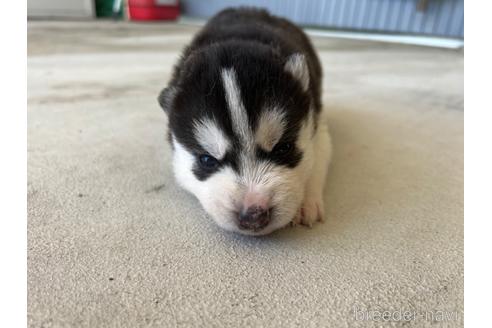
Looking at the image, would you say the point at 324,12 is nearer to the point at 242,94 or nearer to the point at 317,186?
the point at 317,186

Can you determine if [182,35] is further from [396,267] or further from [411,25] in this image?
[396,267]

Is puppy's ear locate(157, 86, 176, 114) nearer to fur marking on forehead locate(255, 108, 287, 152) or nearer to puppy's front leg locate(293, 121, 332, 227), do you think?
fur marking on forehead locate(255, 108, 287, 152)

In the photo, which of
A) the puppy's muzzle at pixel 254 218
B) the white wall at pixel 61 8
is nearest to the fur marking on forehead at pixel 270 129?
the puppy's muzzle at pixel 254 218

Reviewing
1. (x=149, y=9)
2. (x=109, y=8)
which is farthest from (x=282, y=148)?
(x=109, y=8)

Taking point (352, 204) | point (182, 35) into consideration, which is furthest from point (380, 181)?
point (182, 35)

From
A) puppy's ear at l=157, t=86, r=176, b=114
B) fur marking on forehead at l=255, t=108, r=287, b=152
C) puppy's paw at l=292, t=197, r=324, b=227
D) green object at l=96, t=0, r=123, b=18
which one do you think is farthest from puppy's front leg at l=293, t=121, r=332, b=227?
green object at l=96, t=0, r=123, b=18

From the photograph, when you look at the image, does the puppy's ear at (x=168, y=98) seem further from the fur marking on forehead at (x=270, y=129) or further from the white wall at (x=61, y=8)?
the white wall at (x=61, y=8)
